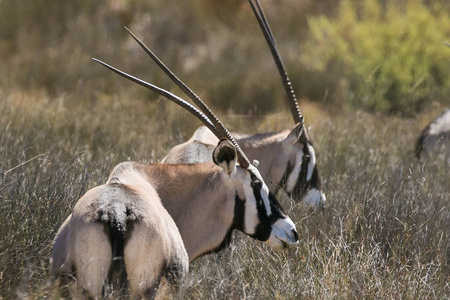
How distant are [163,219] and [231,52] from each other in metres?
13.9

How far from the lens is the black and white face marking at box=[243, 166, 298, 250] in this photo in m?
4.17

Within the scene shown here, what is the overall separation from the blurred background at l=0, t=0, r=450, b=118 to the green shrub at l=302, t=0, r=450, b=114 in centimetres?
3

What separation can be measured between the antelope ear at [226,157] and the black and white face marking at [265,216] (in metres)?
0.14

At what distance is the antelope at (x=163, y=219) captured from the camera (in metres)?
3.24

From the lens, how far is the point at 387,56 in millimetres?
15242

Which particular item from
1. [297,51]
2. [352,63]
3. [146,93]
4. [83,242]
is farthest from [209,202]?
[297,51]

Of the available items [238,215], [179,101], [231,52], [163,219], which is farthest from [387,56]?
[163,219]

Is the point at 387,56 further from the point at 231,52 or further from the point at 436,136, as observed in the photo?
the point at 436,136

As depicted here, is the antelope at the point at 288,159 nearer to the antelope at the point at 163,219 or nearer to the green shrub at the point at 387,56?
the antelope at the point at 163,219

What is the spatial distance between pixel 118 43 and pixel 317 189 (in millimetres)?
10545

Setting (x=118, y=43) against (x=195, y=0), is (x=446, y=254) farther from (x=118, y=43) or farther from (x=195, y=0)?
(x=195, y=0)

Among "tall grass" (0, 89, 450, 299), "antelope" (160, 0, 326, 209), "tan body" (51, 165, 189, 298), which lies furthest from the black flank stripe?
"antelope" (160, 0, 326, 209)

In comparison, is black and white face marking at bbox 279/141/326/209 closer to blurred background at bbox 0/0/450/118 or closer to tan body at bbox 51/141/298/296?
tan body at bbox 51/141/298/296

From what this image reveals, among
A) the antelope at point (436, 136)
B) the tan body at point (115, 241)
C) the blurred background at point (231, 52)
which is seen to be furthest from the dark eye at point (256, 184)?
the blurred background at point (231, 52)
